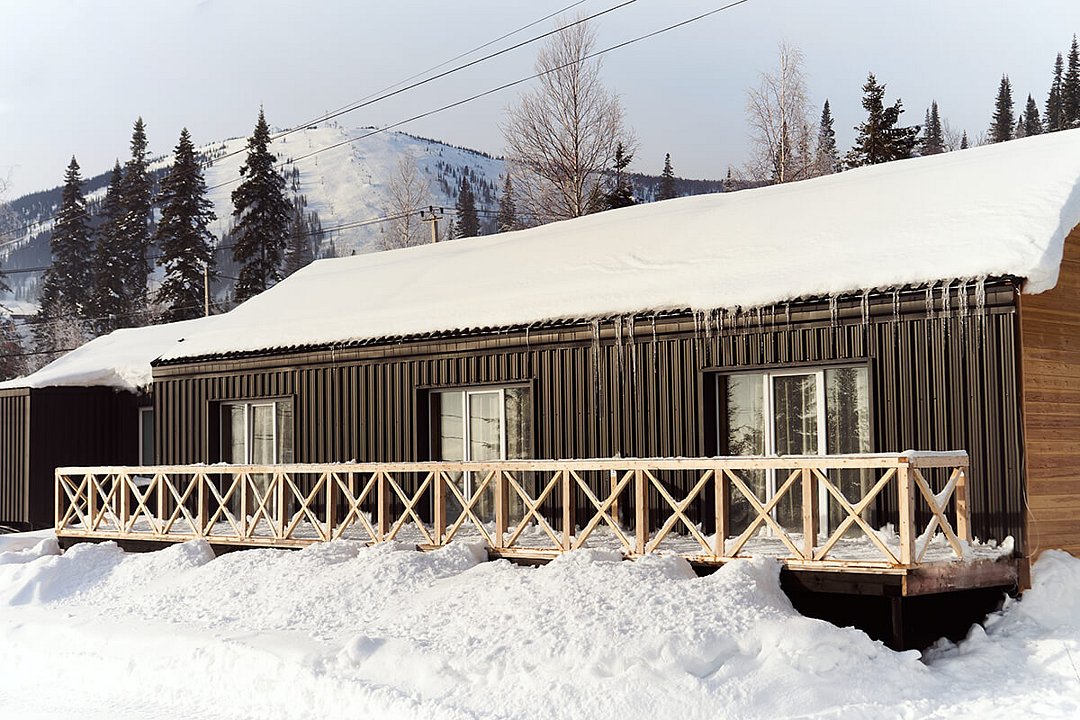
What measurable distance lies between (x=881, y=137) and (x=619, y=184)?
8.72m

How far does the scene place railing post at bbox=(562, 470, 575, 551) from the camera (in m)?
10.8

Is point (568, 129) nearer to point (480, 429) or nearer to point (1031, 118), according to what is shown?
point (480, 429)

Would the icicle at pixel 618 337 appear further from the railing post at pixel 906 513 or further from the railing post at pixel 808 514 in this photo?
the railing post at pixel 906 513

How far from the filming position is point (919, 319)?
34.7 feet

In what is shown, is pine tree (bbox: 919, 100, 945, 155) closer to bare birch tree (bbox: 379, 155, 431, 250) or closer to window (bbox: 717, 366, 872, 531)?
bare birch tree (bbox: 379, 155, 431, 250)

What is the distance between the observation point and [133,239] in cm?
5578

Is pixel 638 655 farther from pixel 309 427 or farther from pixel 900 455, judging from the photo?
pixel 309 427

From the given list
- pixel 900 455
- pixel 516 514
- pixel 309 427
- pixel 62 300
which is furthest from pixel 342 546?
pixel 62 300

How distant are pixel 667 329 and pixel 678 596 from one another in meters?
3.66

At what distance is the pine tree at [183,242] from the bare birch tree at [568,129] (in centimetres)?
1745

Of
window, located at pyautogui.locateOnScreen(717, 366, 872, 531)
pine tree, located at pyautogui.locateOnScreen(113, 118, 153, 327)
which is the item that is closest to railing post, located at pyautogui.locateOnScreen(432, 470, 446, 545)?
window, located at pyautogui.locateOnScreen(717, 366, 872, 531)

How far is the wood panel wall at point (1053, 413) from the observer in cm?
1023

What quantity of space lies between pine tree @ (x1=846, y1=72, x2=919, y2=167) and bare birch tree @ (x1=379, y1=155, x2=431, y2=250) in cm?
1702

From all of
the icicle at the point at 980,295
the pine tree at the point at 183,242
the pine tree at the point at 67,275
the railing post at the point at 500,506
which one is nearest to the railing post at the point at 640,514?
the railing post at the point at 500,506
